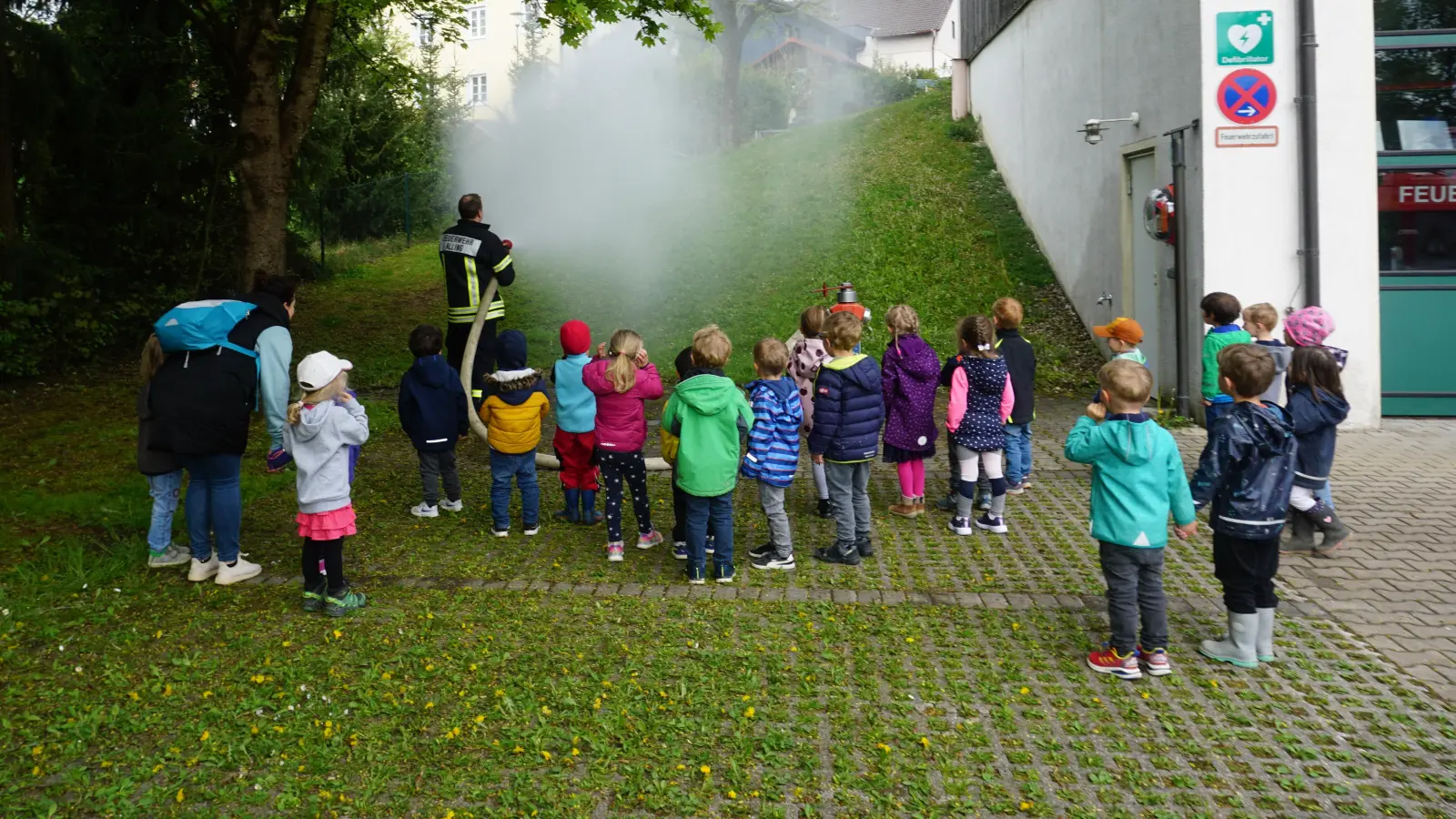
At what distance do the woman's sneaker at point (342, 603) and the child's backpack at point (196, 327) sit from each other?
5.20 ft

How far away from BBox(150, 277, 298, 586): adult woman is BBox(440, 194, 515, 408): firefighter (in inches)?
107

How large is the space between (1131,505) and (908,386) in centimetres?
241

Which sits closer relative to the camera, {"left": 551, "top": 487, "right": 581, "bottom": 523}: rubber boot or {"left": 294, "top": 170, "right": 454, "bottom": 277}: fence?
{"left": 551, "top": 487, "right": 581, "bottom": 523}: rubber boot

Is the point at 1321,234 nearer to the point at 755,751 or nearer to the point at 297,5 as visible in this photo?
the point at 755,751

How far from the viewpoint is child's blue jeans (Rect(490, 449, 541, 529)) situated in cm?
707

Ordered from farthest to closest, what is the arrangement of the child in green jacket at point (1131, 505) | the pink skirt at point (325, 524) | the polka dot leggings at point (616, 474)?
the polka dot leggings at point (616, 474) → the pink skirt at point (325, 524) → the child in green jacket at point (1131, 505)

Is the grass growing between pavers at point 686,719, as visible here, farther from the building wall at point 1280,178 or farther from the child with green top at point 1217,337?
the building wall at point 1280,178

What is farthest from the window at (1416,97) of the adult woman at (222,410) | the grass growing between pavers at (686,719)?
the adult woman at (222,410)

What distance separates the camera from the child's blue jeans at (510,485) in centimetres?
707

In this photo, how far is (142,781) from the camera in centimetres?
395

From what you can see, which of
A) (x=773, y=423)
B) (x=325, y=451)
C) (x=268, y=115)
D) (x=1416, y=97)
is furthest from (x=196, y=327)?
(x=1416, y=97)

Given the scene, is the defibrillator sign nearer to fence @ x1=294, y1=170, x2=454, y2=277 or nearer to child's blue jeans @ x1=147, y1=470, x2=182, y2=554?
child's blue jeans @ x1=147, y1=470, x2=182, y2=554

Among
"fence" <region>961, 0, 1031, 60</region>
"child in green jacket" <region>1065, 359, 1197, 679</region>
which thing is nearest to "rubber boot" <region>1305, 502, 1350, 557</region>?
"child in green jacket" <region>1065, 359, 1197, 679</region>

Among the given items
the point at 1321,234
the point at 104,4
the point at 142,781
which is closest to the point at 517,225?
the point at 104,4
